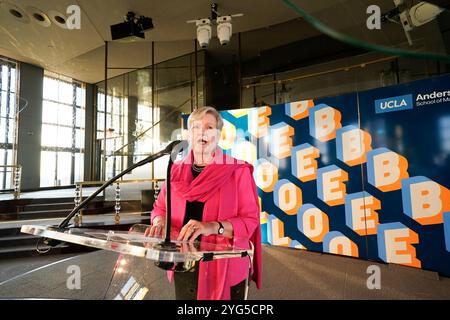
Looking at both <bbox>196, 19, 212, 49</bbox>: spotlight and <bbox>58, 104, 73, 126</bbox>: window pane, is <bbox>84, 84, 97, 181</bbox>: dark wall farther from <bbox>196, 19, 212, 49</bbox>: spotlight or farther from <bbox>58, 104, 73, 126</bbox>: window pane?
<bbox>196, 19, 212, 49</bbox>: spotlight

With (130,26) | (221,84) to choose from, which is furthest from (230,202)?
(221,84)

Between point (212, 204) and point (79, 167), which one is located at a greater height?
point (79, 167)

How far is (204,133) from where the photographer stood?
103cm

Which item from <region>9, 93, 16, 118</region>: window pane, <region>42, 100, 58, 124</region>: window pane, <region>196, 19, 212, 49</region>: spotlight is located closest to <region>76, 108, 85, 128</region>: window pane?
<region>42, 100, 58, 124</region>: window pane

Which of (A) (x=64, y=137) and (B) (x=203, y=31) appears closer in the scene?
(B) (x=203, y=31)

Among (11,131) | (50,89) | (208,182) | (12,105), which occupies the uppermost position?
(50,89)

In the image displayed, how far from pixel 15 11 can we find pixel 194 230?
257 inches

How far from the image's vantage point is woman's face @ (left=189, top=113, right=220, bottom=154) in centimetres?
102

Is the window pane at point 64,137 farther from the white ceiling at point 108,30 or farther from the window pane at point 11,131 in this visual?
the white ceiling at point 108,30

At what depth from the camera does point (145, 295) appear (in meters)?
0.65

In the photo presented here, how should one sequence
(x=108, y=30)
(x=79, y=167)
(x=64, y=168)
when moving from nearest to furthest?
(x=108, y=30)
(x=64, y=168)
(x=79, y=167)

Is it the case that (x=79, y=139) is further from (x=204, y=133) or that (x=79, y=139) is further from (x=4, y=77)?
(x=204, y=133)

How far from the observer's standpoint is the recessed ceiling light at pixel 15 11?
4.68m

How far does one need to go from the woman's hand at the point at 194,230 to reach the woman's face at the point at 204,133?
36 centimetres
